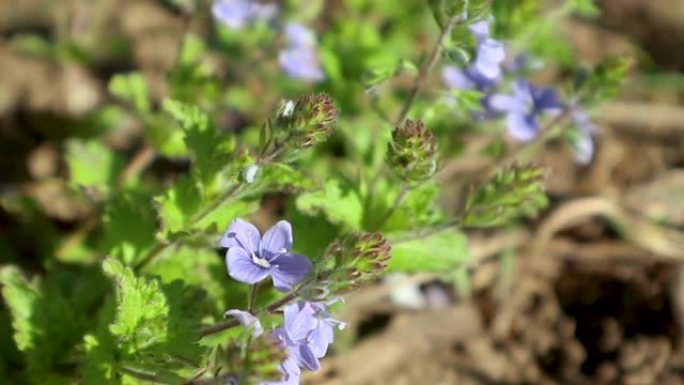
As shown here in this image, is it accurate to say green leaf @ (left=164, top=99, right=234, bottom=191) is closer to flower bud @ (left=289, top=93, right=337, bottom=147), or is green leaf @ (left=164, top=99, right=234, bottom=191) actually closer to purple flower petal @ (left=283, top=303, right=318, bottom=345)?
flower bud @ (left=289, top=93, right=337, bottom=147)

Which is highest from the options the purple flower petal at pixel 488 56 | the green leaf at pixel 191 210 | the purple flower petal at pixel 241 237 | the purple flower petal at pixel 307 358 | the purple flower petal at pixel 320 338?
the purple flower petal at pixel 488 56

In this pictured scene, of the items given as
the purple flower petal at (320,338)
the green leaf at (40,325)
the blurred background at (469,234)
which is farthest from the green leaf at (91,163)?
the purple flower petal at (320,338)

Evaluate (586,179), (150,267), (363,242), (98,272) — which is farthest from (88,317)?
(586,179)

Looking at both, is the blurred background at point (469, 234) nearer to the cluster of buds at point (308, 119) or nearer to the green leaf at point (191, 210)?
the green leaf at point (191, 210)

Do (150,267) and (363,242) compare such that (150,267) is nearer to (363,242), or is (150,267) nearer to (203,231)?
(203,231)

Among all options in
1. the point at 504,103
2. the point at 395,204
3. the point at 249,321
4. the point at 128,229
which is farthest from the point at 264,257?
the point at 504,103

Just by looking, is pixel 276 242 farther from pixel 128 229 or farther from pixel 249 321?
pixel 128 229

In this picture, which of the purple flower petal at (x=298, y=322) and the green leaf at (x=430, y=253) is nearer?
the purple flower petal at (x=298, y=322)
